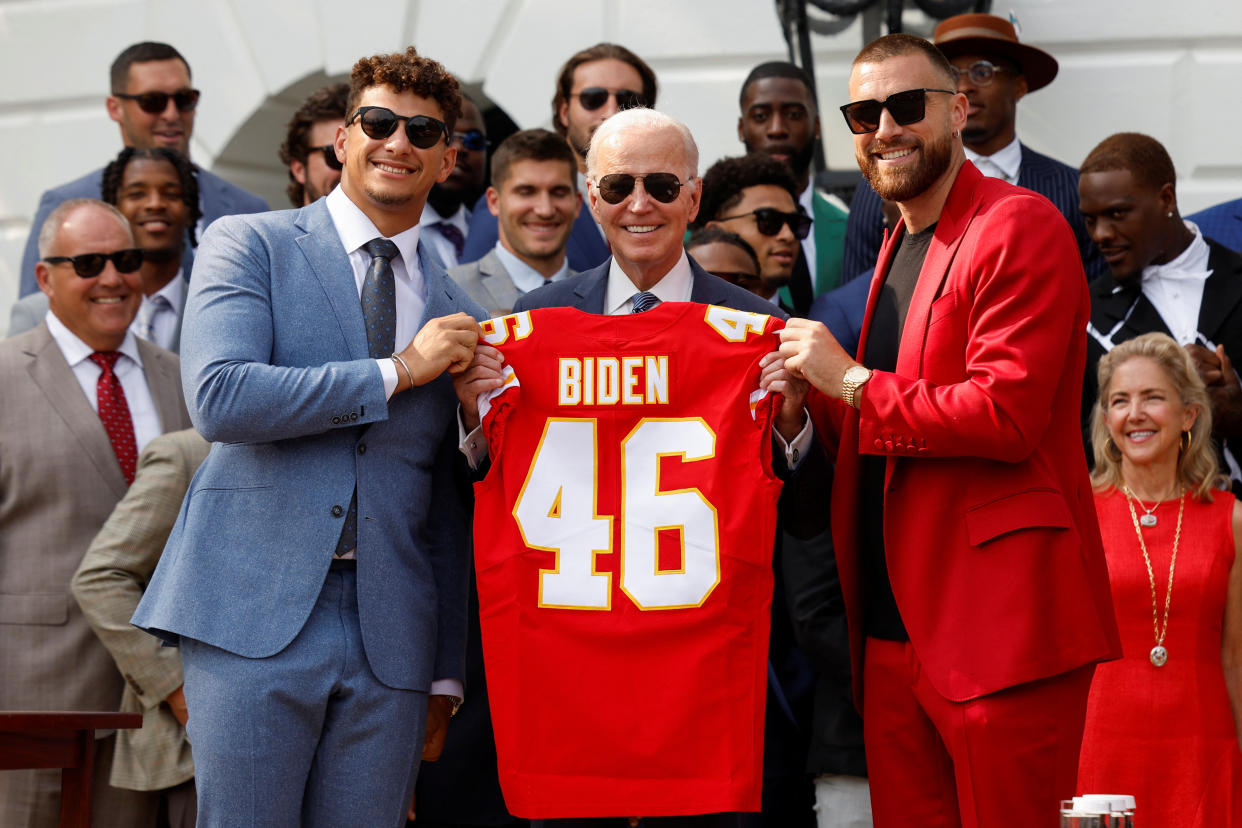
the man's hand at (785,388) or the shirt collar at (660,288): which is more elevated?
the shirt collar at (660,288)

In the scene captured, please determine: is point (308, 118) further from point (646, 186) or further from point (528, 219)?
point (646, 186)

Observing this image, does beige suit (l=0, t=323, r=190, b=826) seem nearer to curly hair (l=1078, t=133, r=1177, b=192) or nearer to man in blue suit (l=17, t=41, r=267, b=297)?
man in blue suit (l=17, t=41, r=267, b=297)

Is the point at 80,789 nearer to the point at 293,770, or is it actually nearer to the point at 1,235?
the point at 293,770

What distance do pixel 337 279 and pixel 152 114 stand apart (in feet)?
13.5

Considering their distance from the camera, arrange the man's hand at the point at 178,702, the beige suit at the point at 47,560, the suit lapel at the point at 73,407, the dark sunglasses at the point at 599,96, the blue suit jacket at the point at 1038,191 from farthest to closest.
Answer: the dark sunglasses at the point at 599,96 → the blue suit jacket at the point at 1038,191 → the suit lapel at the point at 73,407 → the beige suit at the point at 47,560 → the man's hand at the point at 178,702

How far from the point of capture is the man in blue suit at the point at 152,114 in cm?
773

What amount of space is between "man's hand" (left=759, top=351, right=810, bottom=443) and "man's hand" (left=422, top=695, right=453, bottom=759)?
4.08 ft

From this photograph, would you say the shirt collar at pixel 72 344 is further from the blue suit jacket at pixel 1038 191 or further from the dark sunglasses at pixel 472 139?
the blue suit jacket at pixel 1038 191

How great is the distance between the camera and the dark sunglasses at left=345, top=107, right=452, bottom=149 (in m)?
4.18

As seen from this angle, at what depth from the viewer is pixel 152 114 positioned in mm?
7762

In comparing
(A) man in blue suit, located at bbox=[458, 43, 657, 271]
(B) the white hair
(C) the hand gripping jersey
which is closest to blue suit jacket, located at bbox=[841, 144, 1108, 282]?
(A) man in blue suit, located at bbox=[458, 43, 657, 271]

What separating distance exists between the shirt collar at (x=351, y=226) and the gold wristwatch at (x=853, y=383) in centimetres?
132

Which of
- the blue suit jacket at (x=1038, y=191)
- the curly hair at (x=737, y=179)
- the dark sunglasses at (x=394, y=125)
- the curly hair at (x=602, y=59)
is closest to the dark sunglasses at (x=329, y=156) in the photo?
the curly hair at (x=602, y=59)

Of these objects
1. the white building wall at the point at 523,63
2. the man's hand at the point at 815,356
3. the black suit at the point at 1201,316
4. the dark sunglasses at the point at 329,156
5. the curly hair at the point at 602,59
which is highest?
the white building wall at the point at 523,63
